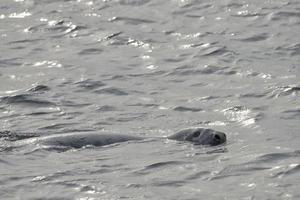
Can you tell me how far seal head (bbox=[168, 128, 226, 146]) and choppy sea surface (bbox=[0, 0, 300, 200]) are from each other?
124mm

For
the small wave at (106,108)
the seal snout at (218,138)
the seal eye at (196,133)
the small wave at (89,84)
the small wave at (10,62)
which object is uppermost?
the seal eye at (196,133)

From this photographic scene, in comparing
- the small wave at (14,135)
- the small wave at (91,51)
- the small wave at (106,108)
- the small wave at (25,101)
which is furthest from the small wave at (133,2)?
the small wave at (14,135)

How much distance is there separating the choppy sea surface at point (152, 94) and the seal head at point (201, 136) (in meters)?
0.12

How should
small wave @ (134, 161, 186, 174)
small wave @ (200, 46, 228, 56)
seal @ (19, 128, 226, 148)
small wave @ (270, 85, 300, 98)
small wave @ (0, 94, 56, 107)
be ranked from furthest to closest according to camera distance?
1. small wave @ (200, 46, 228, 56)
2. small wave @ (0, 94, 56, 107)
3. small wave @ (270, 85, 300, 98)
4. seal @ (19, 128, 226, 148)
5. small wave @ (134, 161, 186, 174)

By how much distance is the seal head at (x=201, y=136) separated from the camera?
1298 centimetres

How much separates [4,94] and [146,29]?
14.9 ft

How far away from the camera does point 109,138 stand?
1312 centimetres

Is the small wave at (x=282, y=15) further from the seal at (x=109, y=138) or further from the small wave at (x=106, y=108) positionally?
the seal at (x=109, y=138)

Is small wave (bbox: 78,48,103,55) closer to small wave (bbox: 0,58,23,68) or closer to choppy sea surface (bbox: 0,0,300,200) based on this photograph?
choppy sea surface (bbox: 0,0,300,200)

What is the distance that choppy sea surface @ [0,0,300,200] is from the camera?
11.4m

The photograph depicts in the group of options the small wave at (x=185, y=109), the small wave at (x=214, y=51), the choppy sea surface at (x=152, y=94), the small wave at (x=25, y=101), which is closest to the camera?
the choppy sea surface at (x=152, y=94)

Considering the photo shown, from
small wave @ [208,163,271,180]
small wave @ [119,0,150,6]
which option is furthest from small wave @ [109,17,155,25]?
small wave @ [208,163,271,180]

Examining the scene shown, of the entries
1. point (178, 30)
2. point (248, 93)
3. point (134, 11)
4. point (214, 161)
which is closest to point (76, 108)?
point (248, 93)

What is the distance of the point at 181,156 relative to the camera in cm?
1245
